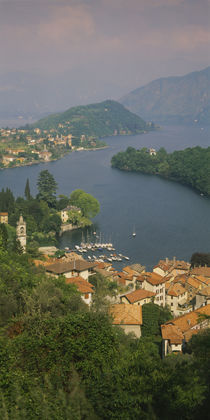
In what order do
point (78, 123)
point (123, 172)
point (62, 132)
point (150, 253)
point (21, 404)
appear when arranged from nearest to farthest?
point (21, 404), point (150, 253), point (123, 172), point (62, 132), point (78, 123)

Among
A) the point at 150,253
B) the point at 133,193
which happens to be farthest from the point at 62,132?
the point at 150,253

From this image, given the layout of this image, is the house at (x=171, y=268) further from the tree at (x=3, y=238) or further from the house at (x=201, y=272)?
the tree at (x=3, y=238)

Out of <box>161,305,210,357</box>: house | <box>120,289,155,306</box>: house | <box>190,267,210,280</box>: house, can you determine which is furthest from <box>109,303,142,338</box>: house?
<box>190,267,210,280</box>: house

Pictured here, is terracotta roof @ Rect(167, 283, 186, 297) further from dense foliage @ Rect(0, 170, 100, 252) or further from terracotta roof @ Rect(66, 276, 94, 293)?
dense foliage @ Rect(0, 170, 100, 252)

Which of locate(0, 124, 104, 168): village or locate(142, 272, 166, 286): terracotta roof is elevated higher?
locate(0, 124, 104, 168): village

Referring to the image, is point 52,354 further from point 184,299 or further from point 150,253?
point 150,253

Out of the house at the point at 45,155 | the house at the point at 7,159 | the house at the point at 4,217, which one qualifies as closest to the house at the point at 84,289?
the house at the point at 4,217

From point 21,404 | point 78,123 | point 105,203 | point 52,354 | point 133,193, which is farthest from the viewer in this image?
point 78,123
